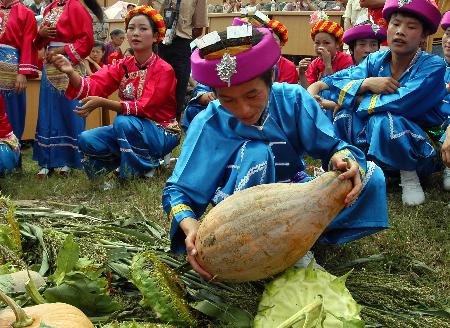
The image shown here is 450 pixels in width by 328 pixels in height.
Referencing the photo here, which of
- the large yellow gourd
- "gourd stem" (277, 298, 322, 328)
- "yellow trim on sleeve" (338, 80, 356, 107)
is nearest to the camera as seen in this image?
"gourd stem" (277, 298, 322, 328)

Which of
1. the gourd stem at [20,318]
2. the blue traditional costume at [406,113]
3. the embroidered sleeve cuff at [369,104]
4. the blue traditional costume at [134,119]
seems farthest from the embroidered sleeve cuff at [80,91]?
the gourd stem at [20,318]

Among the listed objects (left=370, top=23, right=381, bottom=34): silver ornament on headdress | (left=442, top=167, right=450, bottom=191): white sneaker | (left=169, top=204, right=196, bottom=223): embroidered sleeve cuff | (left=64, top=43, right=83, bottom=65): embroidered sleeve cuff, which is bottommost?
(left=442, top=167, right=450, bottom=191): white sneaker

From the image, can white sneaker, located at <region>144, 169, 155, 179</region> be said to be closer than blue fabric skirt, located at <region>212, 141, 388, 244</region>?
No

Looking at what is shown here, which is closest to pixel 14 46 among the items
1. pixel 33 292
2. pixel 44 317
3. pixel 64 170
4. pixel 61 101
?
pixel 61 101

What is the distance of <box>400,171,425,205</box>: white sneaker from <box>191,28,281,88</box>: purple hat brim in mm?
1875

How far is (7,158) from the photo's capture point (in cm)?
503

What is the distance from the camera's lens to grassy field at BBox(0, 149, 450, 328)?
8.80 ft

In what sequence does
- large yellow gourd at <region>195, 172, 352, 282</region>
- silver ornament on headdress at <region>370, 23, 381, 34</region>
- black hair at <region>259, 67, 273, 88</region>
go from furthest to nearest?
silver ornament on headdress at <region>370, 23, 381, 34</region>
black hair at <region>259, 67, 273, 88</region>
large yellow gourd at <region>195, 172, 352, 282</region>

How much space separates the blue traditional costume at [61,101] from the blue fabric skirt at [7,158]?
0.48m

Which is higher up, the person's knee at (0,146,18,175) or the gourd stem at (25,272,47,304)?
the gourd stem at (25,272,47,304)

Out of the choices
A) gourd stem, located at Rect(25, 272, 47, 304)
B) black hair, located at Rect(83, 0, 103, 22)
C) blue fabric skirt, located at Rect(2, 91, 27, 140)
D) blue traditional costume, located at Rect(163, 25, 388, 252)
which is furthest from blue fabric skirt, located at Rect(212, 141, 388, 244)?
black hair, located at Rect(83, 0, 103, 22)

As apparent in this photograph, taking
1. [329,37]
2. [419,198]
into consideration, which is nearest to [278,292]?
[419,198]

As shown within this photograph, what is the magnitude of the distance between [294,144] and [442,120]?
200 centimetres

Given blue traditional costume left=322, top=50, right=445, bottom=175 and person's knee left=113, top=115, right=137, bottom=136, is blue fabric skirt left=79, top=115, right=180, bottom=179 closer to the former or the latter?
person's knee left=113, top=115, right=137, bottom=136
